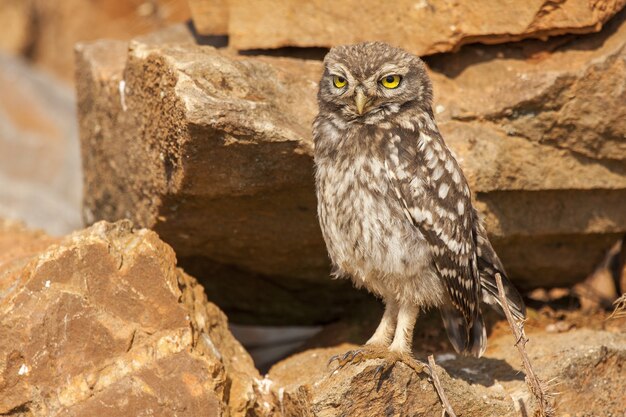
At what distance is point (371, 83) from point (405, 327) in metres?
1.47

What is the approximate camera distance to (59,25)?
41.8 feet

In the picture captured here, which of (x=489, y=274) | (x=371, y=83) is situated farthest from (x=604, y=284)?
(x=371, y=83)

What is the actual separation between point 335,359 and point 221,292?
2.03 m

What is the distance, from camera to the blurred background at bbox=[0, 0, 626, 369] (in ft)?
17.4

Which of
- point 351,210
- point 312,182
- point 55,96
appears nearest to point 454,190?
point 351,210

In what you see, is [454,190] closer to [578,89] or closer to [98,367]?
[578,89]

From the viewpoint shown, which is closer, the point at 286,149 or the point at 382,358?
the point at 382,358

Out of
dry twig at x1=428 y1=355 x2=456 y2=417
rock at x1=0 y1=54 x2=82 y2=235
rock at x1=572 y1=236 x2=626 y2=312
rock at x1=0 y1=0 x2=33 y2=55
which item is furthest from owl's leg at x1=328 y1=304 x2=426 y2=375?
rock at x1=0 y1=0 x2=33 y2=55

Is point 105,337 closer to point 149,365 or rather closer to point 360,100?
point 149,365

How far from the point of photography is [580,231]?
609 cm

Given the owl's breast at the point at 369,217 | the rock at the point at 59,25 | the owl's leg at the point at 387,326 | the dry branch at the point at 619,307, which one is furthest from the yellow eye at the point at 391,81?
the rock at the point at 59,25

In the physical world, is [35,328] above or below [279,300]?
above

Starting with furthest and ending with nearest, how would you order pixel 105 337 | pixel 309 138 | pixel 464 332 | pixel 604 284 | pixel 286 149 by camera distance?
pixel 604 284
pixel 464 332
pixel 309 138
pixel 286 149
pixel 105 337

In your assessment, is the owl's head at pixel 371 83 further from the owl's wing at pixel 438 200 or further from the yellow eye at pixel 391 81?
the owl's wing at pixel 438 200
